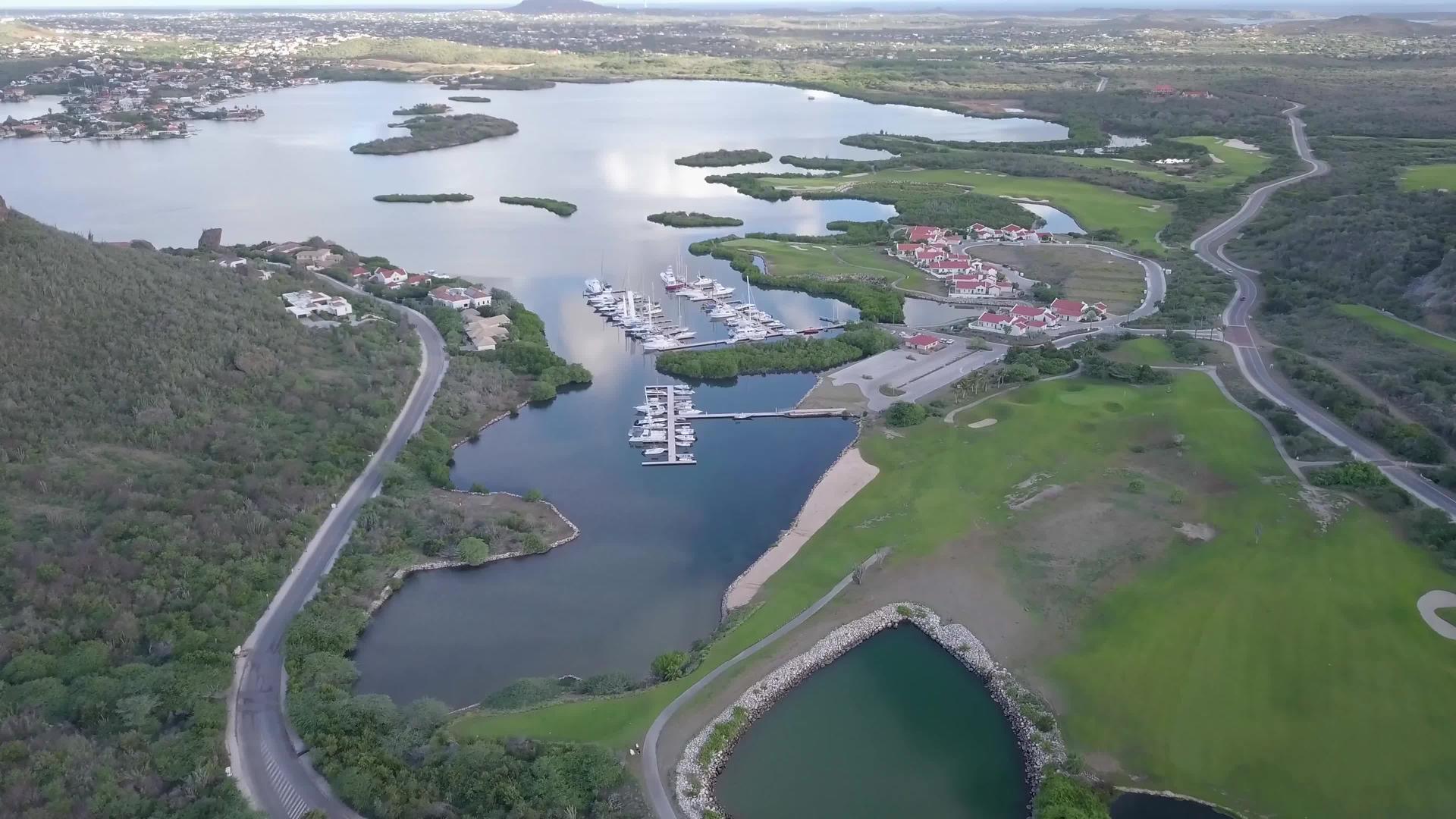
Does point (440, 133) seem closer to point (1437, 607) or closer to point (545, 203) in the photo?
point (545, 203)

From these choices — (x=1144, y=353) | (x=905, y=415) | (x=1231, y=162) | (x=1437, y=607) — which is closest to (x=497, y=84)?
(x=1231, y=162)

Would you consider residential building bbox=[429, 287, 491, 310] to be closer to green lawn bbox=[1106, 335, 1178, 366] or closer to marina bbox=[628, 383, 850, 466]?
marina bbox=[628, 383, 850, 466]

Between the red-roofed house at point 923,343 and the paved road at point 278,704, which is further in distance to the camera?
the red-roofed house at point 923,343

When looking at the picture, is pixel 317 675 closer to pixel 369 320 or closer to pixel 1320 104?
pixel 369 320

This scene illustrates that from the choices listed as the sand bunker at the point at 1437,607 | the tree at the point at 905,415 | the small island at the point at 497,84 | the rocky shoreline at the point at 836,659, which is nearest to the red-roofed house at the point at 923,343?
the tree at the point at 905,415

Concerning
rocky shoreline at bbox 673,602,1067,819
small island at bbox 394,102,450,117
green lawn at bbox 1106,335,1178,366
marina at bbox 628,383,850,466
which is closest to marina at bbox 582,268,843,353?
marina at bbox 628,383,850,466

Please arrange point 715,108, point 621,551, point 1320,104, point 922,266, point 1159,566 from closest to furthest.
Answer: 1. point 1159,566
2. point 621,551
3. point 922,266
4. point 1320,104
5. point 715,108

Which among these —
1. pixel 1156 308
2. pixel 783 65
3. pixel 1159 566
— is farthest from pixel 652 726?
pixel 783 65

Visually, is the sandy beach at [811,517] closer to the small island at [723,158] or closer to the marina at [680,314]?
the marina at [680,314]
